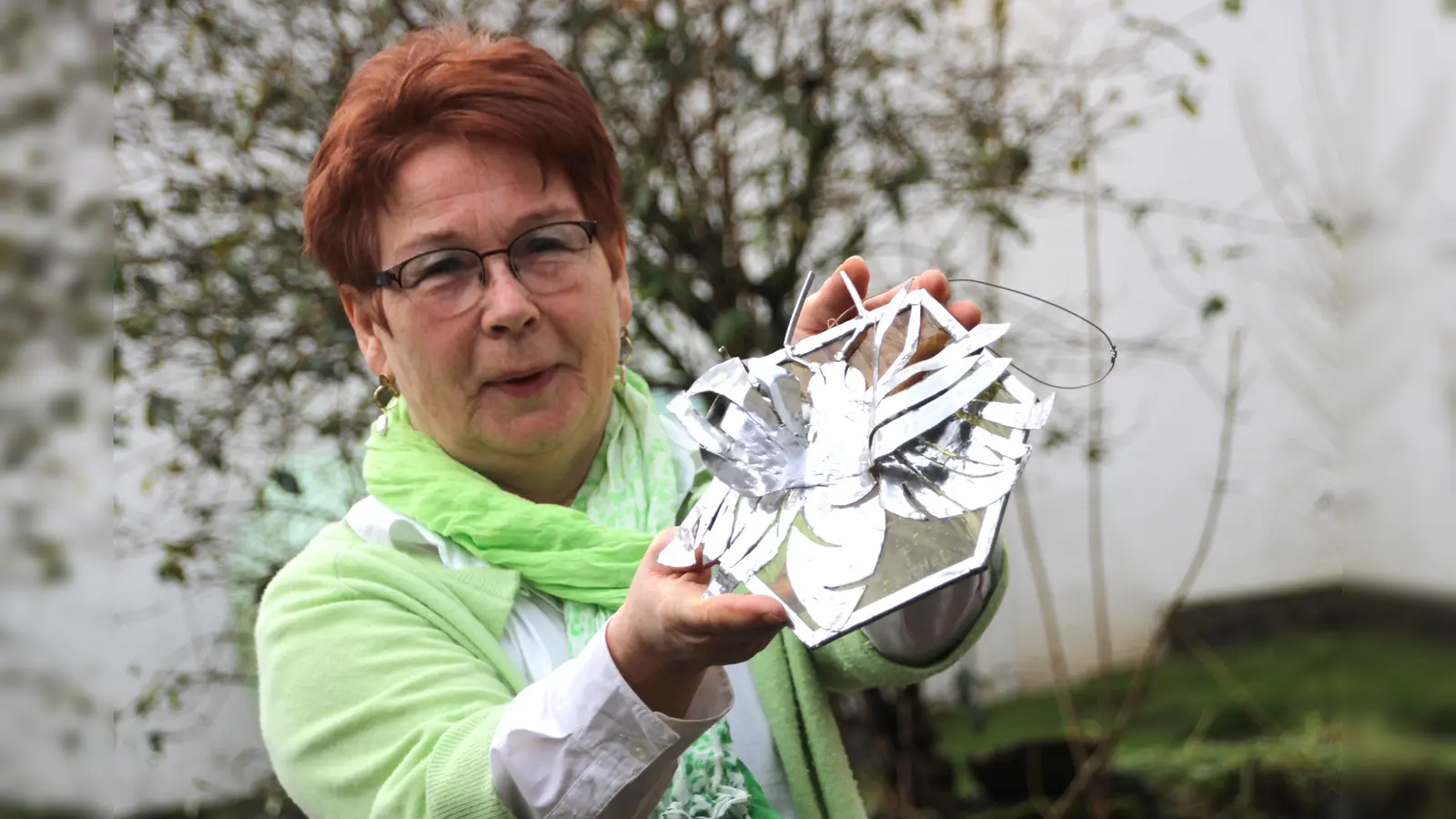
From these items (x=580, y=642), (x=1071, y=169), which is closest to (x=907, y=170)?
(x=1071, y=169)

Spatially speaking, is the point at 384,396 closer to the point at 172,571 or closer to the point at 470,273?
the point at 470,273

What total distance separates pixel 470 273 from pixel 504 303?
58mm

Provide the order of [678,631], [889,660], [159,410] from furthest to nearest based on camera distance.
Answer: [159,410] < [889,660] < [678,631]

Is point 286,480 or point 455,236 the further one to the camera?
point 286,480

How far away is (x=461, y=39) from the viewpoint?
134 centimetres

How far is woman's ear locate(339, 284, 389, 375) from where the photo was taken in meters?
1.33

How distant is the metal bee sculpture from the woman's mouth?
1.07 feet

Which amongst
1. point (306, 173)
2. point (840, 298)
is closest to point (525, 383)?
point (840, 298)

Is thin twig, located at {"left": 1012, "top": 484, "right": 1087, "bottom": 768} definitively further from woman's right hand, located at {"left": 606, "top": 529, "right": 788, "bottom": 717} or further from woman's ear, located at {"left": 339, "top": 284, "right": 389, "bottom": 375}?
woman's right hand, located at {"left": 606, "top": 529, "right": 788, "bottom": 717}

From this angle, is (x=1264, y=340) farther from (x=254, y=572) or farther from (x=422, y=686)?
(x=422, y=686)

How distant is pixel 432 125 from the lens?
1257 mm

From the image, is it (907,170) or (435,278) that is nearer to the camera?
(435,278)

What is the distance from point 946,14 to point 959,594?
2.27 m

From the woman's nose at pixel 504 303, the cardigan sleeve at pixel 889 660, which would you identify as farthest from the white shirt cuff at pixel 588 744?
the woman's nose at pixel 504 303
